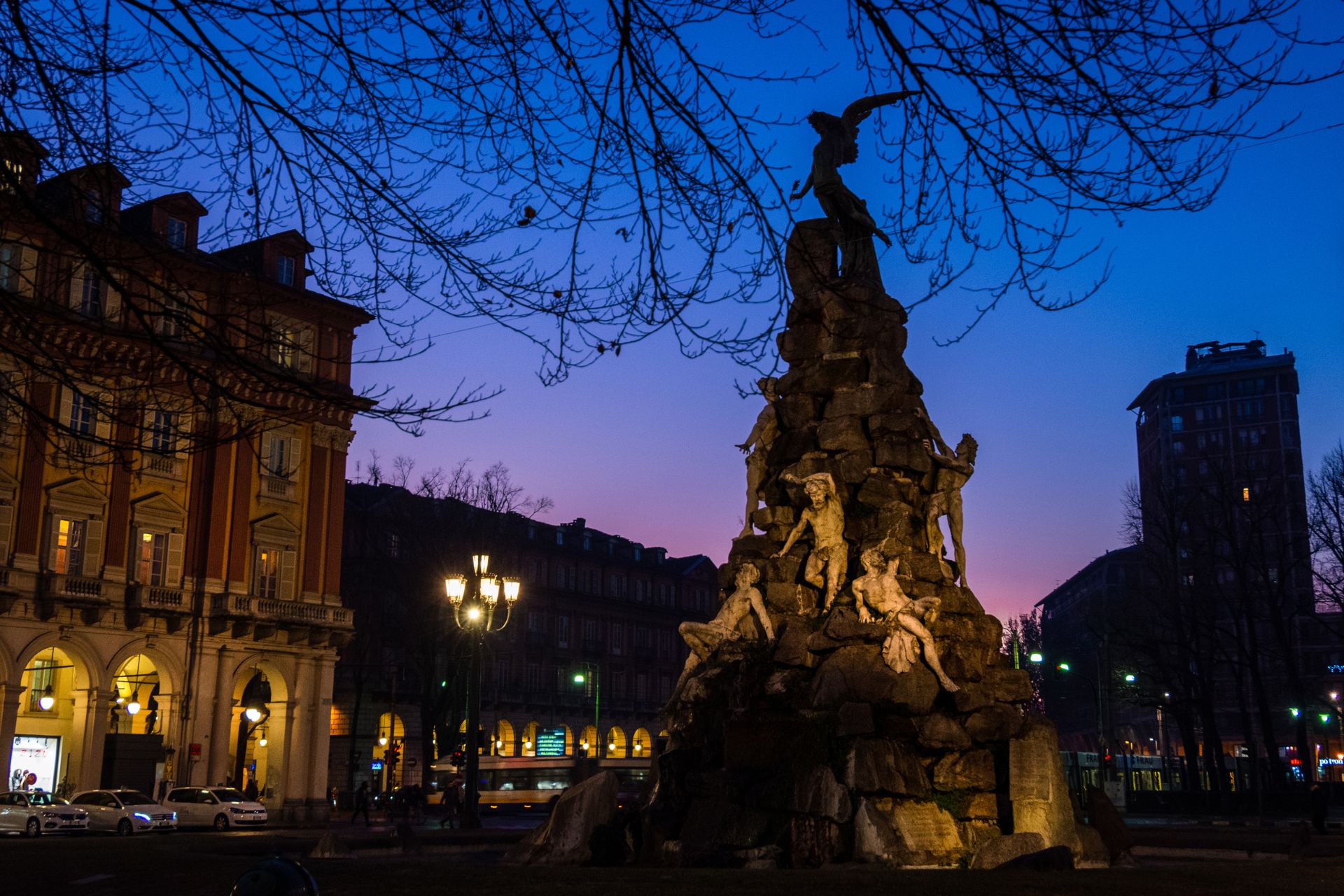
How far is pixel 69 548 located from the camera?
126ft

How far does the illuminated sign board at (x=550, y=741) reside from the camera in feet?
255

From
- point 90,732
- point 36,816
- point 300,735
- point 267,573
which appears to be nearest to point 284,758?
point 300,735

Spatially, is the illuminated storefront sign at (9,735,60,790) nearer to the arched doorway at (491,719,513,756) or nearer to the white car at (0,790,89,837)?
the white car at (0,790,89,837)

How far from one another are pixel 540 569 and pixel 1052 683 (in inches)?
1505

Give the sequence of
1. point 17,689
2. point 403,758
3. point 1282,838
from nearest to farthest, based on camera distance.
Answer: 1. point 1282,838
2. point 17,689
3. point 403,758

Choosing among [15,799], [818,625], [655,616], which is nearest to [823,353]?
[818,625]

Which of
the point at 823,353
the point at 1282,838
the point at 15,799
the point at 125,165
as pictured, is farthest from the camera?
the point at 15,799

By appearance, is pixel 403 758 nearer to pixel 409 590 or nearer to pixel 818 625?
pixel 409 590

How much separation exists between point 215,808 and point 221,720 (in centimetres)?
770

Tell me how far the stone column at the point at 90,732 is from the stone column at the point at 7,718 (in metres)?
1.93

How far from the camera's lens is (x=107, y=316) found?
815 centimetres

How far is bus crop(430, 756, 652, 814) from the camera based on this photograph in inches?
1778

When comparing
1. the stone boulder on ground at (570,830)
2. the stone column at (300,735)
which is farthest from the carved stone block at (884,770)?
the stone column at (300,735)

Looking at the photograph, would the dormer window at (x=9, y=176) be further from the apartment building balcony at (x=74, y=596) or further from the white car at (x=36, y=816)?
the apartment building balcony at (x=74, y=596)
